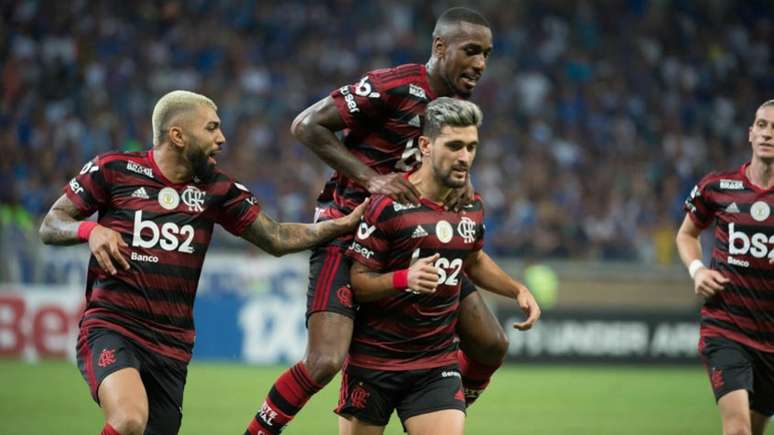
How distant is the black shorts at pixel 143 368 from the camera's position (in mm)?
6656

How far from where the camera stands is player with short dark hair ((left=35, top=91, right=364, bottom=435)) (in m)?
6.86

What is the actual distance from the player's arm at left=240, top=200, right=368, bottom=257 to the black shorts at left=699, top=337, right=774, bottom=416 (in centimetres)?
259

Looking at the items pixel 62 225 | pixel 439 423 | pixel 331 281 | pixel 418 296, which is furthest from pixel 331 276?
pixel 62 225

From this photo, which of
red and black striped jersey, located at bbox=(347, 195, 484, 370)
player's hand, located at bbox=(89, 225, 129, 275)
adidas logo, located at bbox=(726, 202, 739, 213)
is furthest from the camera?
adidas logo, located at bbox=(726, 202, 739, 213)

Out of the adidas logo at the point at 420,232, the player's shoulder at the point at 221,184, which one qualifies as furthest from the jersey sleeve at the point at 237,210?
the adidas logo at the point at 420,232

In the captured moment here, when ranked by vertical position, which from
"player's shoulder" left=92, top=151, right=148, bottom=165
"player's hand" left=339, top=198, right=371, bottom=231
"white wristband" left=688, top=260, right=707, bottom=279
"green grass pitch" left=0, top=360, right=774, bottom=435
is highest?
"player's shoulder" left=92, top=151, right=148, bottom=165

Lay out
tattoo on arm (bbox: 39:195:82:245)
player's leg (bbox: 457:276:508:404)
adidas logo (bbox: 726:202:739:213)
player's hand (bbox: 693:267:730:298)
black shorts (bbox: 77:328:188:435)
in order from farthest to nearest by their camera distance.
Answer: adidas logo (bbox: 726:202:739:213) < player's hand (bbox: 693:267:730:298) < player's leg (bbox: 457:276:508:404) < tattoo on arm (bbox: 39:195:82:245) < black shorts (bbox: 77:328:188:435)

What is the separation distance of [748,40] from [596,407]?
16018 millimetres

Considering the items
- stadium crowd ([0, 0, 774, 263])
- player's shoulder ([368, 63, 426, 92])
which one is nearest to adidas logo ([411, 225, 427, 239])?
player's shoulder ([368, 63, 426, 92])

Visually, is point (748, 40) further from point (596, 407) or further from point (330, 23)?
point (596, 407)

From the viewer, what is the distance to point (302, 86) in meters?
23.0

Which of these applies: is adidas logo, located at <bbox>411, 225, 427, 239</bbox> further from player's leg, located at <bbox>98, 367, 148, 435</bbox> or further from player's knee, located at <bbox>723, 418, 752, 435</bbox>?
player's knee, located at <bbox>723, 418, 752, 435</bbox>

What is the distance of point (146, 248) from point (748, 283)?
3.99m

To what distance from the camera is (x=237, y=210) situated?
732 centimetres
